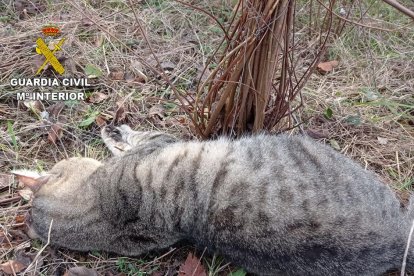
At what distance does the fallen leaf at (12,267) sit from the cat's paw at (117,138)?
2.59ft

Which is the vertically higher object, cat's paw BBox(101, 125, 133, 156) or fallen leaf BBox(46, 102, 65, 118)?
fallen leaf BBox(46, 102, 65, 118)

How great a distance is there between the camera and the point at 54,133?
2.79 meters

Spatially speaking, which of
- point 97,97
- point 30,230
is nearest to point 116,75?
point 97,97

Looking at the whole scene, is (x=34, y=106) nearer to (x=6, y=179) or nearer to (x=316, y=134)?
(x=6, y=179)

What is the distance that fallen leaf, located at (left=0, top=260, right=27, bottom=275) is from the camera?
218 cm

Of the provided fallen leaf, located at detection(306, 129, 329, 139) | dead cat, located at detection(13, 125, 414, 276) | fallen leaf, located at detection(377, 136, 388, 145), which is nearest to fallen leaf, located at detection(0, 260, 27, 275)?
dead cat, located at detection(13, 125, 414, 276)

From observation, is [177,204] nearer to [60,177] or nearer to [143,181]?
[143,181]

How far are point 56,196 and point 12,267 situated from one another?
0.39 m

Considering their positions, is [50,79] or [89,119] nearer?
[89,119]

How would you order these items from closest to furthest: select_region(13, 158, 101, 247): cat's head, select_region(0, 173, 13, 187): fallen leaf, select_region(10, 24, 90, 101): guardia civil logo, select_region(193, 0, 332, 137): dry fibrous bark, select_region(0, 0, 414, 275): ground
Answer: select_region(193, 0, 332, 137): dry fibrous bark < select_region(13, 158, 101, 247): cat's head < select_region(0, 0, 414, 275): ground < select_region(0, 173, 13, 187): fallen leaf < select_region(10, 24, 90, 101): guardia civil logo

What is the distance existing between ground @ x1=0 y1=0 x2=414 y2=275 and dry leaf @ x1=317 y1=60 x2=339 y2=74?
3 cm

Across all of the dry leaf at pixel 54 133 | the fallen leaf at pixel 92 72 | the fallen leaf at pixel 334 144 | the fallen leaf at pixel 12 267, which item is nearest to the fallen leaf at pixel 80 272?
the fallen leaf at pixel 12 267

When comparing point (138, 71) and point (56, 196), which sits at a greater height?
point (138, 71)

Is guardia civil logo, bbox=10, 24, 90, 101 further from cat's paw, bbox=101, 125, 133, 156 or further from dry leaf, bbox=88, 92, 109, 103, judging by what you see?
cat's paw, bbox=101, 125, 133, 156
